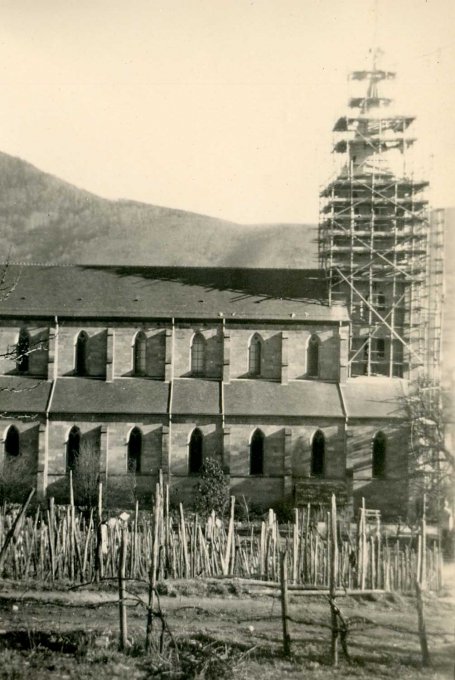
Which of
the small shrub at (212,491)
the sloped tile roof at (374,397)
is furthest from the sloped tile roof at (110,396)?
the sloped tile roof at (374,397)

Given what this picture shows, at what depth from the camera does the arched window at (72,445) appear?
112ft

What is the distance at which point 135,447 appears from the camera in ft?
112

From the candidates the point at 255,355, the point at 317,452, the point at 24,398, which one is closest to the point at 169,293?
the point at 255,355

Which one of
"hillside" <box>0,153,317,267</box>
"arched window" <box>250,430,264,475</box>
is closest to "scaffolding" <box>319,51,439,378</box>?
"arched window" <box>250,430,264,475</box>

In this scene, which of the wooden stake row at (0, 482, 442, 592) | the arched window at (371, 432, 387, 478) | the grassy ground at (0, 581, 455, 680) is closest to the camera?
the grassy ground at (0, 581, 455, 680)

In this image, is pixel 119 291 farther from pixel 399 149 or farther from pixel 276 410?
pixel 399 149

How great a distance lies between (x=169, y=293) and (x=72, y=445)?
33.2 ft

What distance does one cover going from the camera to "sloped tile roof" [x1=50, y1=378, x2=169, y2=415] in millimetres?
34188

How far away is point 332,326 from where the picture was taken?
120 ft

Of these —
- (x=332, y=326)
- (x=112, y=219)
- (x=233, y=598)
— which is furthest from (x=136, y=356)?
(x=112, y=219)

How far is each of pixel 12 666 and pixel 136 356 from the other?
83.1ft

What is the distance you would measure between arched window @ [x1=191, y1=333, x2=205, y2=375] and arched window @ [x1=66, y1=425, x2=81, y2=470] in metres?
7.21

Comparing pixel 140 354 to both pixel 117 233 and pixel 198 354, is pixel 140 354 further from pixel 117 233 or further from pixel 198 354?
pixel 117 233

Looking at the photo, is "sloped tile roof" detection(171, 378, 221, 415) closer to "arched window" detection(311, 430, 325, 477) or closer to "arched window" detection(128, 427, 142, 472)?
"arched window" detection(128, 427, 142, 472)
